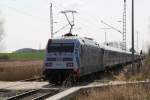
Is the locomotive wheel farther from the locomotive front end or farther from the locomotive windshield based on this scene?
the locomotive windshield

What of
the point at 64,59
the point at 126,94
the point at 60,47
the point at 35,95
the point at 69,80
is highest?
the point at 60,47

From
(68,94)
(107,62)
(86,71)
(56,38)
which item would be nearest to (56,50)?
(56,38)

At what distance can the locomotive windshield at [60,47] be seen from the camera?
2752cm

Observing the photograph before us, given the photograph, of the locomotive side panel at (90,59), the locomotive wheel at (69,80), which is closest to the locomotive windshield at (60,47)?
the locomotive side panel at (90,59)

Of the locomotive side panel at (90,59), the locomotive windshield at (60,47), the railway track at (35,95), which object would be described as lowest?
the railway track at (35,95)

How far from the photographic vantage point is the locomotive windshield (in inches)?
1083

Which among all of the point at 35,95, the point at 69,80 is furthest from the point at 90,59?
the point at 35,95

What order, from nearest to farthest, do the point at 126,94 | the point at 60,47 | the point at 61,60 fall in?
the point at 126,94
the point at 61,60
the point at 60,47

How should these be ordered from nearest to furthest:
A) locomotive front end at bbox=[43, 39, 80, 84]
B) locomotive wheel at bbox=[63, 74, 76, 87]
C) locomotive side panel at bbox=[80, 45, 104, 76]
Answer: locomotive wheel at bbox=[63, 74, 76, 87] < locomotive front end at bbox=[43, 39, 80, 84] < locomotive side panel at bbox=[80, 45, 104, 76]

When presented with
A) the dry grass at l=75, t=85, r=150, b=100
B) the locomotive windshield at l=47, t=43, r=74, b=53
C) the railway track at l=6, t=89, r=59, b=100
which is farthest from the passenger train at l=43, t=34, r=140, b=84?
the dry grass at l=75, t=85, r=150, b=100

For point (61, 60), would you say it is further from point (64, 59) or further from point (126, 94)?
point (126, 94)

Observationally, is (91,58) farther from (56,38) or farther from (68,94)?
(68,94)

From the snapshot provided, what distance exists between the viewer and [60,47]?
27719 millimetres

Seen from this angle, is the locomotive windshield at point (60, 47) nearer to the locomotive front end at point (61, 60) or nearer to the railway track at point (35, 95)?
the locomotive front end at point (61, 60)
